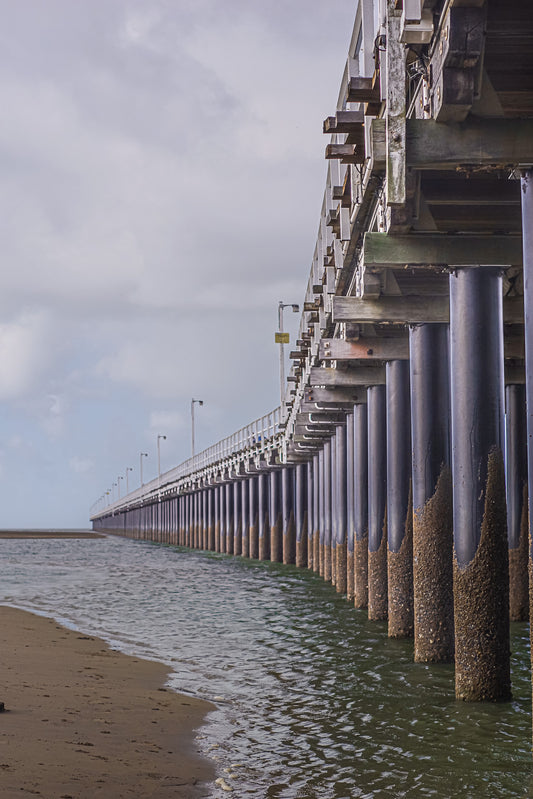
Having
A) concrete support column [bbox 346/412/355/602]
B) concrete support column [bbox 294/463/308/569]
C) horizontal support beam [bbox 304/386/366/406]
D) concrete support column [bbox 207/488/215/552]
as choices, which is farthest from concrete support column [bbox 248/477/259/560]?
horizontal support beam [bbox 304/386/366/406]

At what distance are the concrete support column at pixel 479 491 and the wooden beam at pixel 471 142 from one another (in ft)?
7.75

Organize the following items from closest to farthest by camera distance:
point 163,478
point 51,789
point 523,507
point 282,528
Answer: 1. point 51,789
2. point 523,507
3. point 282,528
4. point 163,478

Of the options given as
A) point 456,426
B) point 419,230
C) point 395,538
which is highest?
point 419,230

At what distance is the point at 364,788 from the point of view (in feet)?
23.1

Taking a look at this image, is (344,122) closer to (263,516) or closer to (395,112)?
(395,112)

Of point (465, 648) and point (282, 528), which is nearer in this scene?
point (465, 648)

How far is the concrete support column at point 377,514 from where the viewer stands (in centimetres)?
1691

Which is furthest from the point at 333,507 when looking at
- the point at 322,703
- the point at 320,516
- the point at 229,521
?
the point at 229,521

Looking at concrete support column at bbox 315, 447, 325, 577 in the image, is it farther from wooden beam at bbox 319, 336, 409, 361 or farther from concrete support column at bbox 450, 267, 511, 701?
concrete support column at bbox 450, 267, 511, 701

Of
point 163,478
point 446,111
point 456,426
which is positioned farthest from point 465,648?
point 163,478

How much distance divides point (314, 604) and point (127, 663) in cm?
873

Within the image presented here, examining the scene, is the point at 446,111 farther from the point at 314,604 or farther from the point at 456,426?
the point at 314,604

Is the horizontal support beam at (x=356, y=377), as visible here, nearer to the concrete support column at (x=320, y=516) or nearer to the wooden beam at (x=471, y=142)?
the wooden beam at (x=471, y=142)

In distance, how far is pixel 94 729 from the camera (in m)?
8.27
